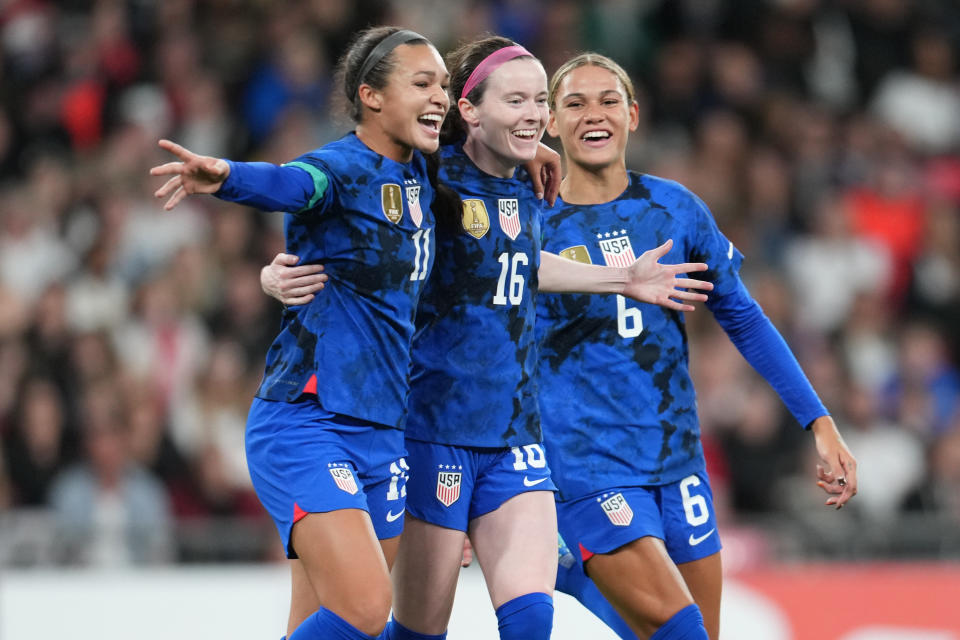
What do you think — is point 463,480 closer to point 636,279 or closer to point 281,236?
point 636,279

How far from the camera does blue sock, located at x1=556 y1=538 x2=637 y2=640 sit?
17.7 feet

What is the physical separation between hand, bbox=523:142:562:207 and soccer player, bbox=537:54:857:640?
0.12 meters

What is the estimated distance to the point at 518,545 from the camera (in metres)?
4.87

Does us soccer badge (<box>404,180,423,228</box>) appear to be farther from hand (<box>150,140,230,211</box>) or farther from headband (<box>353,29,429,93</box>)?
hand (<box>150,140,230,211</box>)

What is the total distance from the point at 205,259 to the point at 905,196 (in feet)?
17.5

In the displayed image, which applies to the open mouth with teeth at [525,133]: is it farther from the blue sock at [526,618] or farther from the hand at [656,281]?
the blue sock at [526,618]

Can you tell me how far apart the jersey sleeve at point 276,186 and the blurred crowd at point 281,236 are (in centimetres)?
456

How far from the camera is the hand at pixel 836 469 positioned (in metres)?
5.23

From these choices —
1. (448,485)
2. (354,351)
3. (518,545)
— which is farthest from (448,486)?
(354,351)

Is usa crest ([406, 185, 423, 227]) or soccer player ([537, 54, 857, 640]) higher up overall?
usa crest ([406, 185, 423, 227])

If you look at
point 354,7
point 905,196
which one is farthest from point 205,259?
point 905,196

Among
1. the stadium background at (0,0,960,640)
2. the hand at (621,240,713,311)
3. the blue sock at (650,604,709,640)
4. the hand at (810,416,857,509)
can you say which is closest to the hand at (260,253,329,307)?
the hand at (621,240,713,311)

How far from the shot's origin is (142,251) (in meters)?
10.3

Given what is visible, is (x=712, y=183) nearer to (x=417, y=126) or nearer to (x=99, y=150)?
(x=99, y=150)
